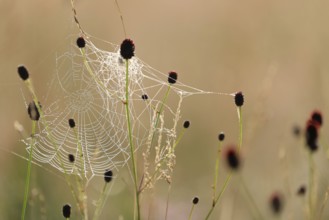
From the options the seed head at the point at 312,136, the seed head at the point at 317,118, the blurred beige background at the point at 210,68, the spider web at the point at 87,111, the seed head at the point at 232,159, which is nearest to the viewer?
the seed head at the point at 232,159

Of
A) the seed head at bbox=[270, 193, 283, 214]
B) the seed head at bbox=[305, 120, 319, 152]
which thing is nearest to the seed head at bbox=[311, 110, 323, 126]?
the seed head at bbox=[305, 120, 319, 152]

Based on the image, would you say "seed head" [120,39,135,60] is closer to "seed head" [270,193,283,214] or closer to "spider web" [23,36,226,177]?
→ "spider web" [23,36,226,177]

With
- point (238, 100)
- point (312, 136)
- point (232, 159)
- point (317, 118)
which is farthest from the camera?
point (238, 100)

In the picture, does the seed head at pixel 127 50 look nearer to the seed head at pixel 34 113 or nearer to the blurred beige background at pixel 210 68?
the seed head at pixel 34 113

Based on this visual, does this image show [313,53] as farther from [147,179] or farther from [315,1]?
[147,179]

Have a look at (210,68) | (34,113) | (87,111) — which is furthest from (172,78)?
(210,68)

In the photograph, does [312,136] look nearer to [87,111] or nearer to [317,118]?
[317,118]

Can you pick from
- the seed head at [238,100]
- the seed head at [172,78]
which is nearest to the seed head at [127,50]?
the seed head at [172,78]
